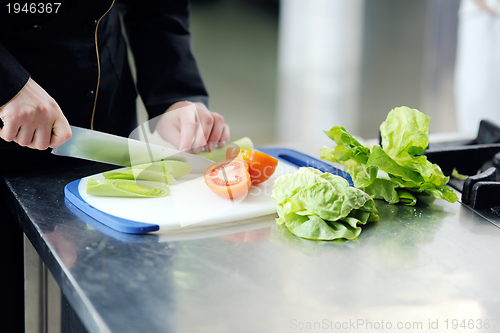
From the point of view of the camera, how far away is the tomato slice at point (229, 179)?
812mm

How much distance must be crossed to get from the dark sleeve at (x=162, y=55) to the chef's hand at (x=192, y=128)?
97mm

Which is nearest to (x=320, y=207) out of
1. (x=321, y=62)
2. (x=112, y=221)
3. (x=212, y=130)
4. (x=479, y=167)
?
(x=112, y=221)

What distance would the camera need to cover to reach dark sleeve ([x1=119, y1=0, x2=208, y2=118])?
3.98 feet

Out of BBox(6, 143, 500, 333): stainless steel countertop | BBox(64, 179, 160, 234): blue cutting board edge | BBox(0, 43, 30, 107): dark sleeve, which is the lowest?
BBox(6, 143, 500, 333): stainless steel countertop

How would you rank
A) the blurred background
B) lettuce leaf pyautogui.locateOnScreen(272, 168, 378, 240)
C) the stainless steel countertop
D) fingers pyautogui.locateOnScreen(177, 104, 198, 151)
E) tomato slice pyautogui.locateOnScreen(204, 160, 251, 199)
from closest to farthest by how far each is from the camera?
1. the stainless steel countertop
2. lettuce leaf pyautogui.locateOnScreen(272, 168, 378, 240)
3. tomato slice pyautogui.locateOnScreen(204, 160, 251, 199)
4. fingers pyautogui.locateOnScreen(177, 104, 198, 151)
5. the blurred background

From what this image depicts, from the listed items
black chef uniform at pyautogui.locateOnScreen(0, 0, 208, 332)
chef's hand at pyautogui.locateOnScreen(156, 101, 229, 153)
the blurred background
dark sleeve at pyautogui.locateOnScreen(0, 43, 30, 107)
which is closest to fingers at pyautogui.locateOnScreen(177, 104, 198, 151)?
chef's hand at pyautogui.locateOnScreen(156, 101, 229, 153)

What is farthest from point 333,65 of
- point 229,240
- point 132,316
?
point 132,316

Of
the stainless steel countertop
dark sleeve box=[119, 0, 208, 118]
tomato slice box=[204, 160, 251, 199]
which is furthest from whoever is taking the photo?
dark sleeve box=[119, 0, 208, 118]

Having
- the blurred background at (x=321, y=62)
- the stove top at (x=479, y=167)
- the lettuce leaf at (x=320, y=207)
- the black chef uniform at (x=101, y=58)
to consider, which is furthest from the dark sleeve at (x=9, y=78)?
the blurred background at (x=321, y=62)

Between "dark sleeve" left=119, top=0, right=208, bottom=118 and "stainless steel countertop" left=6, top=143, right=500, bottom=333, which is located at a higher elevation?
"dark sleeve" left=119, top=0, right=208, bottom=118

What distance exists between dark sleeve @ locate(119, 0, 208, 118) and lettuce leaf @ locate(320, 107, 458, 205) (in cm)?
51

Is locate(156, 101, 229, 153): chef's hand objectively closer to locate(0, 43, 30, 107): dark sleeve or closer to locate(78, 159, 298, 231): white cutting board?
locate(78, 159, 298, 231): white cutting board

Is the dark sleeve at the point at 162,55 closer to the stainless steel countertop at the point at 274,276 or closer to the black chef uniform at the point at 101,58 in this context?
the black chef uniform at the point at 101,58

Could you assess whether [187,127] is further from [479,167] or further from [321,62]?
[321,62]
